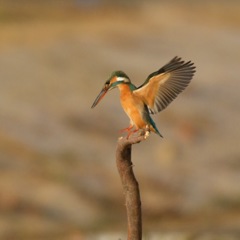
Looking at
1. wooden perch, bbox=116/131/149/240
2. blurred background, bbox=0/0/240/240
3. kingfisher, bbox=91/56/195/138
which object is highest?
blurred background, bbox=0/0/240/240

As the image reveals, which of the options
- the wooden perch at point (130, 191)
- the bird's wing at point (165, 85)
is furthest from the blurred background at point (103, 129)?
the bird's wing at point (165, 85)

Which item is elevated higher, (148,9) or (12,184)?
(148,9)

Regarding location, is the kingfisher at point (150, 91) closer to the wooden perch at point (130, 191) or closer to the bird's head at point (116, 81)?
the bird's head at point (116, 81)

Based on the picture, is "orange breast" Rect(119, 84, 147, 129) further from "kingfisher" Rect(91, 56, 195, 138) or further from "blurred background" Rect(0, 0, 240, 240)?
"blurred background" Rect(0, 0, 240, 240)

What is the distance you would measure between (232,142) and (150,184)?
4531mm

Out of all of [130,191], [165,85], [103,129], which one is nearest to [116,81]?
[165,85]

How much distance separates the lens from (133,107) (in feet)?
30.1

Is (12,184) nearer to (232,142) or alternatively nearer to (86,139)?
(86,139)

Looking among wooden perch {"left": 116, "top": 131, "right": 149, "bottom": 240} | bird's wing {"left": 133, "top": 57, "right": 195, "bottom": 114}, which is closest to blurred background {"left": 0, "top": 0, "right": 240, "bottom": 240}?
wooden perch {"left": 116, "top": 131, "right": 149, "bottom": 240}

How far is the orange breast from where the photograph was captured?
9172mm

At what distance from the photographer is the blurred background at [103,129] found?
87.8 ft

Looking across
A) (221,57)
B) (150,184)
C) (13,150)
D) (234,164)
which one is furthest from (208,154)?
Answer: (221,57)

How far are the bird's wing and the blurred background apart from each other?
8955 millimetres

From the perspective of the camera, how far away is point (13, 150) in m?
30.4
